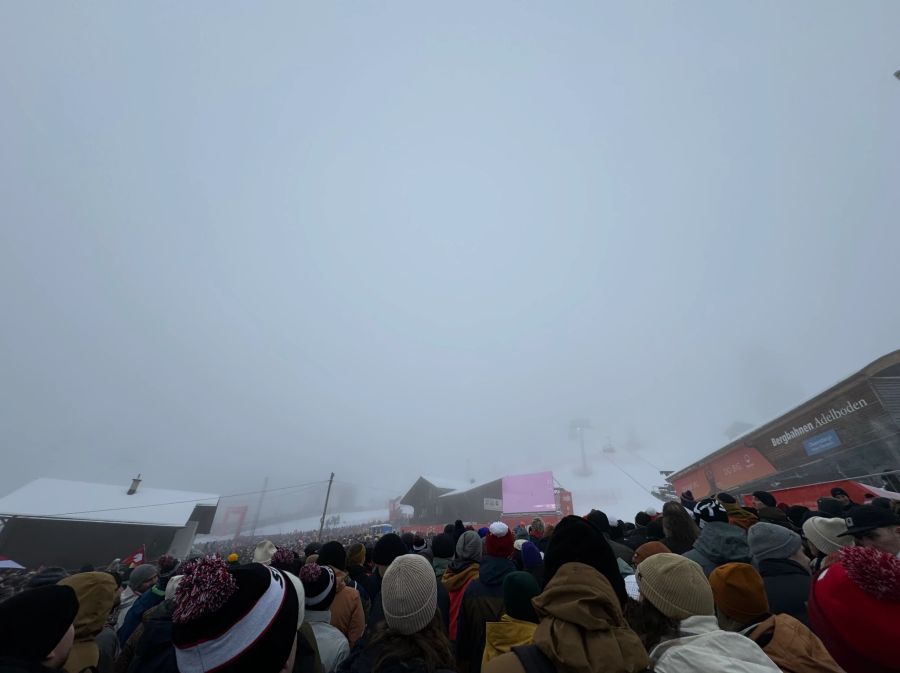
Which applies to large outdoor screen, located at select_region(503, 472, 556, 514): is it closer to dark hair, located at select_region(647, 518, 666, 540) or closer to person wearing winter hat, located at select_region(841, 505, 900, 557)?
dark hair, located at select_region(647, 518, 666, 540)

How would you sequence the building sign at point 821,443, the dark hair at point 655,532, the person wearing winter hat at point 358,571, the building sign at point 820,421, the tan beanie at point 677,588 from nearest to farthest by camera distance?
1. the tan beanie at point 677,588
2. the person wearing winter hat at point 358,571
3. the dark hair at point 655,532
4. the building sign at point 820,421
5. the building sign at point 821,443

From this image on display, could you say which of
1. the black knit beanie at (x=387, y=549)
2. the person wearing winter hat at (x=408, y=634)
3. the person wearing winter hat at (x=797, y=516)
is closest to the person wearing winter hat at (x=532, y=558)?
the black knit beanie at (x=387, y=549)

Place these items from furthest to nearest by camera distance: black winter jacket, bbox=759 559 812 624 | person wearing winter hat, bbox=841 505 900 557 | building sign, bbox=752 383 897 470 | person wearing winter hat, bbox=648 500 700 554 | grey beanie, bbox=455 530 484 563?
building sign, bbox=752 383 897 470 → person wearing winter hat, bbox=648 500 700 554 → grey beanie, bbox=455 530 484 563 → person wearing winter hat, bbox=841 505 900 557 → black winter jacket, bbox=759 559 812 624

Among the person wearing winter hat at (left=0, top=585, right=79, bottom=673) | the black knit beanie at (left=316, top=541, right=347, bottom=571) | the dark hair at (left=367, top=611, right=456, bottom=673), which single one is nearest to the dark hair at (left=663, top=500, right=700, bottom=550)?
the dark hair at (left=367, top=611, right=456, bottom=673)

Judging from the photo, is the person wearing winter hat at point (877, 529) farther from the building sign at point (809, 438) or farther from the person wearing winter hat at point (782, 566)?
the building sign at point (809, 438)

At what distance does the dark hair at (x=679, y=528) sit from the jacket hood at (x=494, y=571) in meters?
2.61

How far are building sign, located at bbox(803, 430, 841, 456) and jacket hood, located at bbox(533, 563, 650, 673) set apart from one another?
1944cm

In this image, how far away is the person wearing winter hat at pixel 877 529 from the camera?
323 cm

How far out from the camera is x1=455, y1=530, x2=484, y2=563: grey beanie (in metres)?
4.46

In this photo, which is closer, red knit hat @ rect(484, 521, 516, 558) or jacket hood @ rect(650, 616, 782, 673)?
jacket hood @ rect(650, 616, 782, 673)

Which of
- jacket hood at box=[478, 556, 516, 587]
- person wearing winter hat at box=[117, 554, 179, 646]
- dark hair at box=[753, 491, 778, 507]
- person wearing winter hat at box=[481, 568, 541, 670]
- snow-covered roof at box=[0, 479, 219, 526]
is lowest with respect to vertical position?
person wearing winter hat at box=[117, 554, 179, 646]

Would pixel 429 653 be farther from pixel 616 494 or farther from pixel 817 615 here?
pixel 616 494

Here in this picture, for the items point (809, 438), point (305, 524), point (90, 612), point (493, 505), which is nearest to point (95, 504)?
point (493, 505)

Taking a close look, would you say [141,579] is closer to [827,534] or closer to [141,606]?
[141,606]
